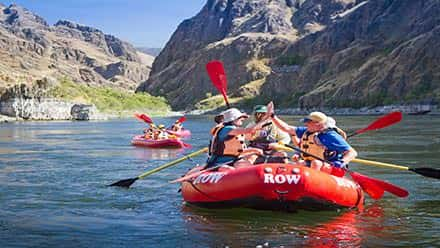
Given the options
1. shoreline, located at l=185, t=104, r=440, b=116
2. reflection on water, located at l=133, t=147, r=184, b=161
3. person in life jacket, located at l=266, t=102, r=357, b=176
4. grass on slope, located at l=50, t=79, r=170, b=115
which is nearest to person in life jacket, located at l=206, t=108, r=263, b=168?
person in life jacket, located at l=266, t=102, r=357, b=176

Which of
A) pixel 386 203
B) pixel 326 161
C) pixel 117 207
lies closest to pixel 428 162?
pixel 386 203

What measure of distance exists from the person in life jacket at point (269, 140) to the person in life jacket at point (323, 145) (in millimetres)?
351

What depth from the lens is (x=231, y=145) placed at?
15711 millimetres

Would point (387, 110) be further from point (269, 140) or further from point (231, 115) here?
point (231, 115)

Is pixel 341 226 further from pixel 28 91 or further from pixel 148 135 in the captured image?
pixel 28 91

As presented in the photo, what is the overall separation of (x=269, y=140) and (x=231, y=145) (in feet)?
3.31

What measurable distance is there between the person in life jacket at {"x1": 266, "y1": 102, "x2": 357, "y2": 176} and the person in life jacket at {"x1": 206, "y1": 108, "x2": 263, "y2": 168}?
0.95m

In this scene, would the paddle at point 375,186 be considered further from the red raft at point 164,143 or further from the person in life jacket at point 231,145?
the red raft at point 164,143

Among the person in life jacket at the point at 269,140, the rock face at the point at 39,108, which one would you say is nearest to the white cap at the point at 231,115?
the person in life jacket at the point at 269,140

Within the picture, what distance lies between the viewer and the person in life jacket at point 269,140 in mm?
15346

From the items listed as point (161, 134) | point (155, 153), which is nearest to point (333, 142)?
point (155, 153)

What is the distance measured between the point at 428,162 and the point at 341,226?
15419mm

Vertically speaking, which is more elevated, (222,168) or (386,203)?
(222,168)

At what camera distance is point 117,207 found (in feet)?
54.5
